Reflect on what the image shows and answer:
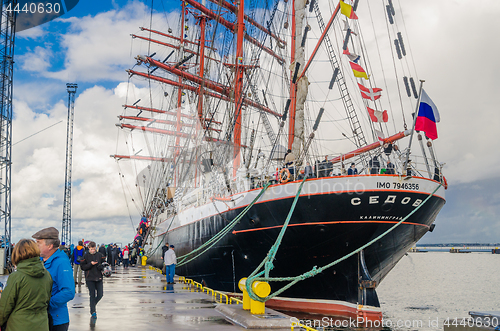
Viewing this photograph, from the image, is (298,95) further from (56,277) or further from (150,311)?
(56,277)

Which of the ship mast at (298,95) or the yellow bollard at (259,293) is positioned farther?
the ship mast at (298,95)

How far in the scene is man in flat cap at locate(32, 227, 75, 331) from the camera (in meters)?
4.58

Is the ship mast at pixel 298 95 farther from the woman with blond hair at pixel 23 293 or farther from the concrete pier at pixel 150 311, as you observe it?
the woman with blond hair at pixel 23 293

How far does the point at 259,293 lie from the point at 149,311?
323 cm

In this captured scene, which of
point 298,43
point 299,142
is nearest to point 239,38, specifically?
point 298,43

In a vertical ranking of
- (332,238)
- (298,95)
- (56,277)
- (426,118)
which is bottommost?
(332,238)

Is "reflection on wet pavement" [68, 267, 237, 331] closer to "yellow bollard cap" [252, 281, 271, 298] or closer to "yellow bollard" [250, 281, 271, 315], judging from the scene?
"yellow bollard" [250, 281, 271, 315]

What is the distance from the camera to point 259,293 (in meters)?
8.79

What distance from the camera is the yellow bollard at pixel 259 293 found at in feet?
28.8

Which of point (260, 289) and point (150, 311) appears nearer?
point (260, 289)

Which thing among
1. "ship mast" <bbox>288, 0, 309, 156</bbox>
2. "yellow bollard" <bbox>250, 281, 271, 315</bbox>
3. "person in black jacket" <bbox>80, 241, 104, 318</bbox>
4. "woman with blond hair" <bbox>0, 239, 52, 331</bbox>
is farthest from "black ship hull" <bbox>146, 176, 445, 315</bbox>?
"woman with blond hair" <bbox>0, 239, 52, 331</bbox>

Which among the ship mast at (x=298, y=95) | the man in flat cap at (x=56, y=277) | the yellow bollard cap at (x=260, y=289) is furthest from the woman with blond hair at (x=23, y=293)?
the ship mast at (x=298, y=95)

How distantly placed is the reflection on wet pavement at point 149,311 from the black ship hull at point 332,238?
3.16 m

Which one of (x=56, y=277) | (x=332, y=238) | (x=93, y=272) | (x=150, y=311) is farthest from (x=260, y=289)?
(x=332, y=238)
